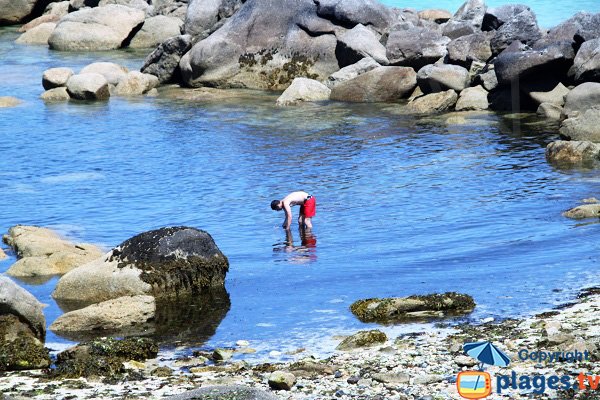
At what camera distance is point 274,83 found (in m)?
42.9

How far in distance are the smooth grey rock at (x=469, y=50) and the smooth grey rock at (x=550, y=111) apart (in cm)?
416

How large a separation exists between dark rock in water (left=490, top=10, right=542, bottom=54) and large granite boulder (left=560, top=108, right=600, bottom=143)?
7625 mm

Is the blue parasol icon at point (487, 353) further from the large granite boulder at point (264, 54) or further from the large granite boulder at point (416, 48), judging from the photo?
the large granite boulder at point (264, 54)

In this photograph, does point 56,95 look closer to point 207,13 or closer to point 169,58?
point 169,58

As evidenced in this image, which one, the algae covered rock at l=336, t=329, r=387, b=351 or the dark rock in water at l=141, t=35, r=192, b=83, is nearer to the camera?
the algae covered rock at l=336, t=329, r=387, b=351

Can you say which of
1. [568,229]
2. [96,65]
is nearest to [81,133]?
[96,65]

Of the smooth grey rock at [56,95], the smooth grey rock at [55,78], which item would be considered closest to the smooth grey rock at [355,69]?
the smooth grey rock at [56,95]

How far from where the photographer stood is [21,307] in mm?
16938

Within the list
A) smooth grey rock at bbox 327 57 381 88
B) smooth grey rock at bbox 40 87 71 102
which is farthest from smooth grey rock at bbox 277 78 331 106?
smooth grey rock at bbox 40 87 71 102

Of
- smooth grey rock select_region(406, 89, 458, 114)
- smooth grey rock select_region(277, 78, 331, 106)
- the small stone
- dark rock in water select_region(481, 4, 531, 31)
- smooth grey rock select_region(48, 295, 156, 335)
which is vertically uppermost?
dark rock in water select_region(481, 4, 531, 31)

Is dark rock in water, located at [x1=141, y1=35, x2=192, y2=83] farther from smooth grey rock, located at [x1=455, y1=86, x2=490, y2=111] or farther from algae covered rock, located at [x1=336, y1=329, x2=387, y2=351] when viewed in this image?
algae covered rock, located at [x1=336, y1=329, x2=387, y2=351]

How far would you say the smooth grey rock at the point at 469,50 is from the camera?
38812 mm

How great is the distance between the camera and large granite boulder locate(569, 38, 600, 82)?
34.9 m

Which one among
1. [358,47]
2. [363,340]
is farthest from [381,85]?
[363,340]
